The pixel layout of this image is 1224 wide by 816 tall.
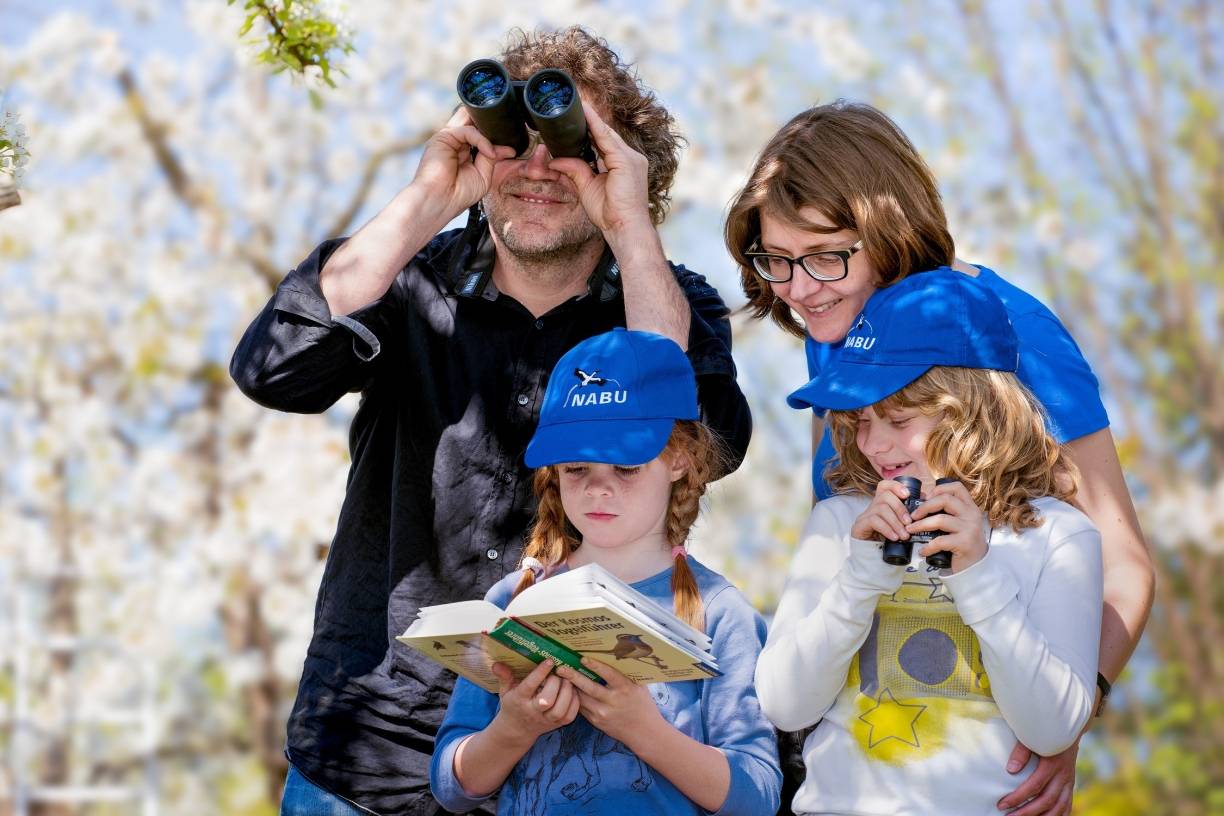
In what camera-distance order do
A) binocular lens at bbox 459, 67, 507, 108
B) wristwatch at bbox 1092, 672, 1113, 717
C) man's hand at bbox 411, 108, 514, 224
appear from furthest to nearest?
man's hand at bbox 411, 108, 514, 224 < binocular lens at bbox 459, 67, 507, 108 < wristwatch at bbox 1092, 672, 1113, 717

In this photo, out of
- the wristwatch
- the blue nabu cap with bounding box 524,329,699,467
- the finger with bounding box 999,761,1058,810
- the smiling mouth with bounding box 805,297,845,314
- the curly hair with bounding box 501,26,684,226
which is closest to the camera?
the finger with bounding box 999,761,1058,810

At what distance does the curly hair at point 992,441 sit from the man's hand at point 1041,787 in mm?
367

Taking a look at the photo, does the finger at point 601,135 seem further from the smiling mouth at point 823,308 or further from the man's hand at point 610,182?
the smiling mouth at point 823,308

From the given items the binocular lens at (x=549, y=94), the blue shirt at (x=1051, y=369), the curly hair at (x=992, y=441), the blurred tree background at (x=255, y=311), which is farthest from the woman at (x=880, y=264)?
the blurred tree background at (x=255, y=311)

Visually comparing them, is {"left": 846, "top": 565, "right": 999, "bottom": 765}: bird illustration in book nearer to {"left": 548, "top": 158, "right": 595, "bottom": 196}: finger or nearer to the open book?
the open book

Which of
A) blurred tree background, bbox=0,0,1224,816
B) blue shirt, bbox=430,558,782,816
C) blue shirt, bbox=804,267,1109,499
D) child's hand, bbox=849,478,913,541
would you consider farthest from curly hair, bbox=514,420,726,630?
blurred tree background, bbox=0,0,1224,816

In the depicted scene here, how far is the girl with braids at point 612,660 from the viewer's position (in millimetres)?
2428

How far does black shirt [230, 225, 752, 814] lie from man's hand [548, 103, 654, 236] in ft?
0.49

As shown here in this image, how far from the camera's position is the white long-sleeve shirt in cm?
222

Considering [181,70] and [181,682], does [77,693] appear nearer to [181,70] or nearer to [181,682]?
[181,682]

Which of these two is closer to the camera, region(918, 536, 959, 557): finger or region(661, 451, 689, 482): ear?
region(918, 536, 959, 557): finger

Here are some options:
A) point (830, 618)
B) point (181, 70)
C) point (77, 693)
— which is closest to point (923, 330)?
point (830, 618)

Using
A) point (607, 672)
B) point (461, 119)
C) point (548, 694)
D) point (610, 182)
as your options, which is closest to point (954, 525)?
point (607, 672)

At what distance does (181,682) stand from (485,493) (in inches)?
367
